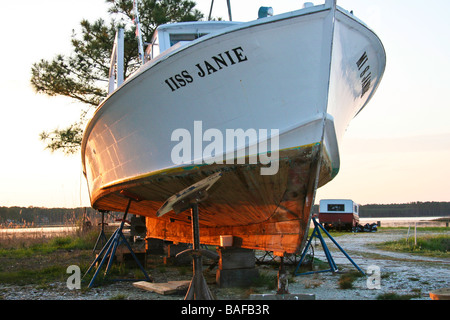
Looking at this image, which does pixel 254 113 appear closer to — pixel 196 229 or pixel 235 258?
Result: pixel 196 229

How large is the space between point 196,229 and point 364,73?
3161mm

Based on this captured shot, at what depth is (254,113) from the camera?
496 centimetres

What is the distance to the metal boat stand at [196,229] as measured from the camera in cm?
472

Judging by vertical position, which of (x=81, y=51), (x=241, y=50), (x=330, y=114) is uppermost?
(x=81, y=51)

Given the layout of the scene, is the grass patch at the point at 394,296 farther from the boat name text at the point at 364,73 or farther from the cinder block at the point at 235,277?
the boat name text at the point at 364,73

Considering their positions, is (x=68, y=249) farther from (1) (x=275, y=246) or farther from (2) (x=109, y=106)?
(1) (x=275, y=246)

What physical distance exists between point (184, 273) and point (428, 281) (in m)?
4.11

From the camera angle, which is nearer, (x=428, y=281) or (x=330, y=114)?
(x=330, y=114)

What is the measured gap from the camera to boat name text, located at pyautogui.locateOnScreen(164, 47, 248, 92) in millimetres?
4891

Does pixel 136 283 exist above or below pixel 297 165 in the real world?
below

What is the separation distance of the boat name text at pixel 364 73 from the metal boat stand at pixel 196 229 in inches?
93.9

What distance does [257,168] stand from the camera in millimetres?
5152
